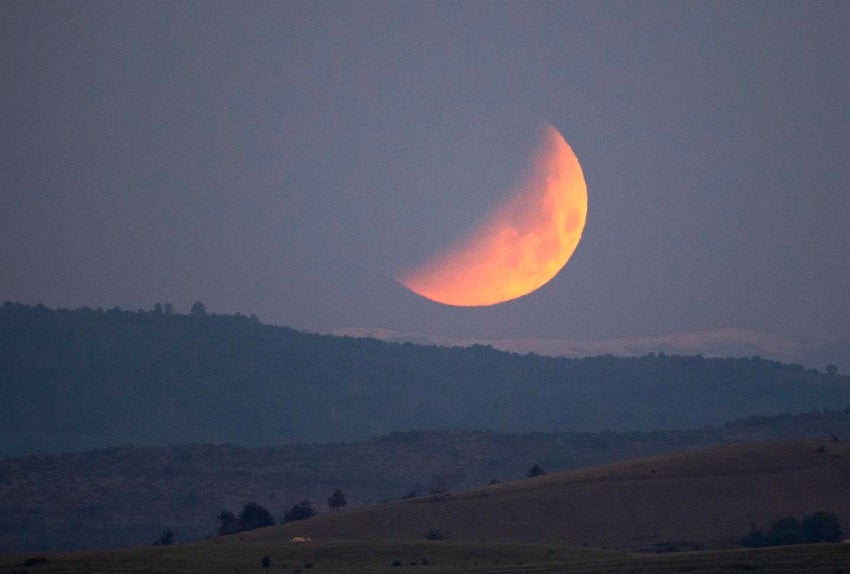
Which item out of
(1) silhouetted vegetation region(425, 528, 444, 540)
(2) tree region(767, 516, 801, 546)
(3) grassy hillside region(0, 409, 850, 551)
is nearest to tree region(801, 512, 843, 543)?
(2) tree region(767, 516, 801, 546)

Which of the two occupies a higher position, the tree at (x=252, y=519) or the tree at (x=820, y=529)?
the tree at (x=252, y=519)

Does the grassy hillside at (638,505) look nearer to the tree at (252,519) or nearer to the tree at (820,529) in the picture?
the tree at (820,529)

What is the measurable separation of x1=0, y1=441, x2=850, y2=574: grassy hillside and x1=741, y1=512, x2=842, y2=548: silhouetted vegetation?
5.76 ft

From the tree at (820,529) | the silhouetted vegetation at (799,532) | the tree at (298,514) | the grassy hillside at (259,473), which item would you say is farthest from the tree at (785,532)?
the grassy hillside at (259,473)

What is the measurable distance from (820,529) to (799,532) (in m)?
0.98

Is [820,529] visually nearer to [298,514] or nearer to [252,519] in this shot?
[252,519]

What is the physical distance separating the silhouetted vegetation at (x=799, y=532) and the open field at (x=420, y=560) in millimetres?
11592

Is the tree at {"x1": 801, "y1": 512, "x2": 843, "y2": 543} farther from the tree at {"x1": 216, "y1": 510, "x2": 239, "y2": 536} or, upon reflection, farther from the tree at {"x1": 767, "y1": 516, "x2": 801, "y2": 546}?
the tree at {"x1": 216, "y1": 510, "x2": 239, "y2": 536}

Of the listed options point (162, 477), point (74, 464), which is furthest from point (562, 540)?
point (74, 464)

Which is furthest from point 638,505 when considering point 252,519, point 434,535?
point 252,519

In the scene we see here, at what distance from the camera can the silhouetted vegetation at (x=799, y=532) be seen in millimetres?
48472

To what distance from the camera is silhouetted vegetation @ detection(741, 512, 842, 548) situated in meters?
48.5

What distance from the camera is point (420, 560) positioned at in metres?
40.0

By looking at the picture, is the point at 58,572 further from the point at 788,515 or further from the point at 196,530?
the point at 196,530
